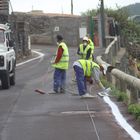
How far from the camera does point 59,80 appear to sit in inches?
770

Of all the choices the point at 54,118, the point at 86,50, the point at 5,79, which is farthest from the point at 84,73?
the point at 54,118

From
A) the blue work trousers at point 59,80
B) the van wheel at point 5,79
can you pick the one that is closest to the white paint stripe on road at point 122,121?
the blue work trousers at point 59,80

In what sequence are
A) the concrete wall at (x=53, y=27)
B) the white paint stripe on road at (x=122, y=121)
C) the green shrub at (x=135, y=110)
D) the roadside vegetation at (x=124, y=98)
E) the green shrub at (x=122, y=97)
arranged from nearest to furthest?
the white paint stripe on road at (x=122, y=121)
the green shrub at (x=135, y=110)
the roadside vegetation at (x=124, y=98)
the green shrub at (x=122, y=97)
the concrete wall at (x=53, y=27)

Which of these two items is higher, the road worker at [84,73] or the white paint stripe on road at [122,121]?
the road worker at [84,73]

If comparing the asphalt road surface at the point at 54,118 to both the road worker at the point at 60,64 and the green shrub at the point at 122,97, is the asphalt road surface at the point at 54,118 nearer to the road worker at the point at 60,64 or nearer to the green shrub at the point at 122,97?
the road worker at the point at 60,64

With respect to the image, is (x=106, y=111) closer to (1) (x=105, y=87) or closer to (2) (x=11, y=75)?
(1) (x=105, y=87)

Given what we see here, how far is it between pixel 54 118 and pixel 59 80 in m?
5.93

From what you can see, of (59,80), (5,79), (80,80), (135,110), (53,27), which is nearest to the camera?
(135,110)

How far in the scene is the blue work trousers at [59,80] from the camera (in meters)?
19.5

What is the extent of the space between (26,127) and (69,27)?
5148cm

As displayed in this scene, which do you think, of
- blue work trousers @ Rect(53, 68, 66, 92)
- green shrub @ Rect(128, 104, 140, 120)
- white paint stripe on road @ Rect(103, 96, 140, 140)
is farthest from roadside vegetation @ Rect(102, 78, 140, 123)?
blue work trousers @ Rect(53, 68, 66, 92)

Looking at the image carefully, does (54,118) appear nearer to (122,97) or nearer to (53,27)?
(122,97)

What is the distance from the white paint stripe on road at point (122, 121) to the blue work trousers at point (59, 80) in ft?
9.39

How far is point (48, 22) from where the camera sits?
64312 mm
